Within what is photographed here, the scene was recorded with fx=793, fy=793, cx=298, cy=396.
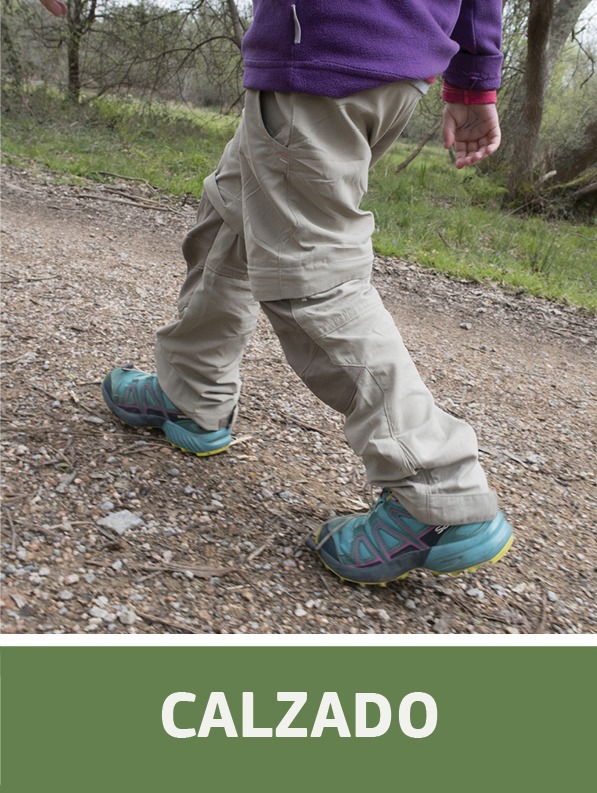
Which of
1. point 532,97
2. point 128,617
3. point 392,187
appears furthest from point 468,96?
point 532,97

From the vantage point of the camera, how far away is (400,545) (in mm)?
1866

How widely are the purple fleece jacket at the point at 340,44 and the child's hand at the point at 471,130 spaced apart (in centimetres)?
44

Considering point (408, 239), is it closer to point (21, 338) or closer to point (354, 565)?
point (21, 338)

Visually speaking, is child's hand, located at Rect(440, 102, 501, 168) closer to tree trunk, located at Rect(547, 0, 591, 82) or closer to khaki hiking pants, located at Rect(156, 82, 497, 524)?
khaki hiking pants, located at Rect(156, 82, 497, 524)

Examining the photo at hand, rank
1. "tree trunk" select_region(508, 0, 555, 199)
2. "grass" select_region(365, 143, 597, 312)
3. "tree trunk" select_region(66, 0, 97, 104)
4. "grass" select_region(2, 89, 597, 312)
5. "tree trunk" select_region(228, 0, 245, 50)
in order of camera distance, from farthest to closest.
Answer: "tree trunk" select_region(228, 0, 245, 50) < "tree trunk" select_region(66, 0, 97, 104) < "tree trunk" select_region(508, 0, 555, 199) < "grass" select_region(2, 89, 597, 312) < "grass" select_region(365, 143, 597, 312)

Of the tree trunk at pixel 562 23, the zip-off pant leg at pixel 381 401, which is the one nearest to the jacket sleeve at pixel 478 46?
the zip-off pant leg at pixel 381 401

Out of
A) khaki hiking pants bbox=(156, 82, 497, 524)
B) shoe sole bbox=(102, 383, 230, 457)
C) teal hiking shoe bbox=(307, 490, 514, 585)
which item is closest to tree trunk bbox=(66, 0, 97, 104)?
shoe sole bbox=(102, 383, 230, 457)

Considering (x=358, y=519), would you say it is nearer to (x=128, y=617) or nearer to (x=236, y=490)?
(x=236, y=490)

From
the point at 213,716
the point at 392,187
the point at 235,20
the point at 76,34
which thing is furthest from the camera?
the point at 235,20

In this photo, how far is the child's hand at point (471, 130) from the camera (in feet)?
6.84

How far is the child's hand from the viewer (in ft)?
6.84

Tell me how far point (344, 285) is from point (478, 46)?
749 millimetres

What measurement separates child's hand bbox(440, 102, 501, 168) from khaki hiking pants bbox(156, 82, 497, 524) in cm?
37

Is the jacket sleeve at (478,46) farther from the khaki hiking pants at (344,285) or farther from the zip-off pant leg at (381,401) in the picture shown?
the zip-off pant leg at (381,401)
